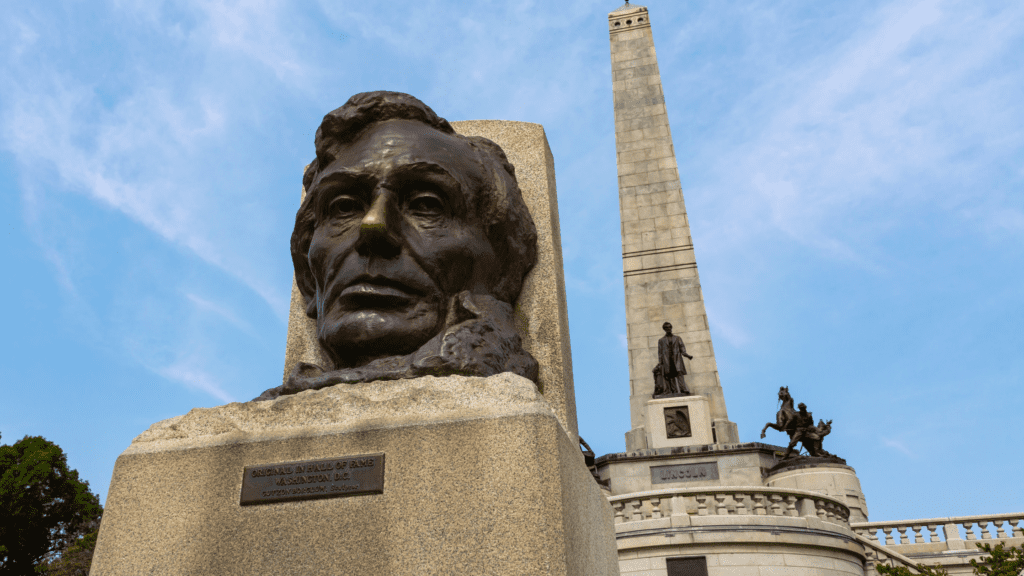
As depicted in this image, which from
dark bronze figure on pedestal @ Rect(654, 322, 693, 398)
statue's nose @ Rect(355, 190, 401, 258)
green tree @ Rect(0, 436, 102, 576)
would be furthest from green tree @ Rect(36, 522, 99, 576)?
statue's nose @ Rect(355, 190, 401, 258)

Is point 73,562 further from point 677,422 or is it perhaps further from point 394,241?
point 394,241

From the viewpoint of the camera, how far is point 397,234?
3934 millimetres

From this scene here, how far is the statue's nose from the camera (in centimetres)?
382

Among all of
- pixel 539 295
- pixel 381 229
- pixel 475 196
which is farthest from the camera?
pixel 539 295

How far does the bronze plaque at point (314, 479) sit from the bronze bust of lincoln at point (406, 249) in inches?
21.3

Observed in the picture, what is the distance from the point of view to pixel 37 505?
83.8ft

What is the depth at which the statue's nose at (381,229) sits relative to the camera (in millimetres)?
3816

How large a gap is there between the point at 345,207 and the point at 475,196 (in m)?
0.73

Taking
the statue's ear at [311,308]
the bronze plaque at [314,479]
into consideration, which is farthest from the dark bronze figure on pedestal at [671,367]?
the bronze plaque at [314,479]

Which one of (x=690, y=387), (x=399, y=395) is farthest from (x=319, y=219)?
(x=690, y=387)

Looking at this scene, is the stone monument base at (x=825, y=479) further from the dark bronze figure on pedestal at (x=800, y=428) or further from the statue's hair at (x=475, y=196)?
the statue's hair at (x=475, y=196)

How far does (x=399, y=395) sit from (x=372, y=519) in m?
0.54

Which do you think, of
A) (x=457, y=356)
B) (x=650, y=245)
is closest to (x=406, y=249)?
(x=457, y=356)

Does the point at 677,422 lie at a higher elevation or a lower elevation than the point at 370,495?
higher
